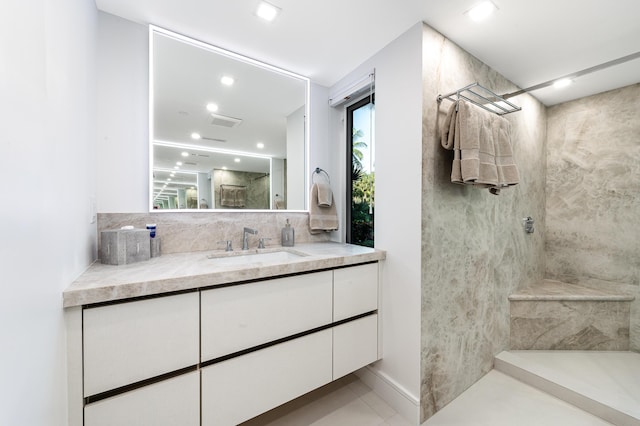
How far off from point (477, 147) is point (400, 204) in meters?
0.52

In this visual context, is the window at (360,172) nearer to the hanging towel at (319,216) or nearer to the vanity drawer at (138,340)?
the hanging towel at (319,216)

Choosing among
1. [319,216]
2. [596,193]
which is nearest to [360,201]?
[319,216]

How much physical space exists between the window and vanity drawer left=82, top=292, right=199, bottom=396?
141 centimetres

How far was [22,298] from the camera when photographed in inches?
23.1

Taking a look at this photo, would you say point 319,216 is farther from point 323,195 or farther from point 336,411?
point 336,411

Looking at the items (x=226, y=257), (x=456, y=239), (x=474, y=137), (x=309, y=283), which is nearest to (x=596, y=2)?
(x=474, y=137)

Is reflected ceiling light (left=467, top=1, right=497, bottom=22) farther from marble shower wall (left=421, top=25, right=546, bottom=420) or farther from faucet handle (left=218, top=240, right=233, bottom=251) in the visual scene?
faucet handle (left=218, top=240, right=233, bottom=251)

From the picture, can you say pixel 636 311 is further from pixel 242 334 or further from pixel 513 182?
pixel 242 334

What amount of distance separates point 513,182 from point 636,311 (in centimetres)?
174

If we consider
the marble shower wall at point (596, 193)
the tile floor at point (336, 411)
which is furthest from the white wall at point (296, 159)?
the marble shower wall at point (596, 193)

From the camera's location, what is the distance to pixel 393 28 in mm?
1533

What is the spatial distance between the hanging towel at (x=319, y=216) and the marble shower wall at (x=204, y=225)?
4.3 inches

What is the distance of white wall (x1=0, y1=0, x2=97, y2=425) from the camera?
1.77 ft

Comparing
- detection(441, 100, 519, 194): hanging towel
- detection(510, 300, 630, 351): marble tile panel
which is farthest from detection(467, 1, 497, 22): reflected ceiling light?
detection(510, 300, 630, 351): marble tile panel
